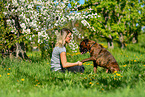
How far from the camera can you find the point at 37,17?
7695mm

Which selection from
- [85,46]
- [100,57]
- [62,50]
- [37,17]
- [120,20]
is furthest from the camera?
[120,20]

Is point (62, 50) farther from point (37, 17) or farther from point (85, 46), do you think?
point (37, 17)

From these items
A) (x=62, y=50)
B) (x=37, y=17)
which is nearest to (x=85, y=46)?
(x=62, y=50)

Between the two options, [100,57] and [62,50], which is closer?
[62,50]

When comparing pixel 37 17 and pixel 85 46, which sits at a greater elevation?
pixel 37 17

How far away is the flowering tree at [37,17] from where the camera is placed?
7132 millimetres

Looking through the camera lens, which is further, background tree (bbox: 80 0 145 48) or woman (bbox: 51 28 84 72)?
background tree (bbox: 80 0 145 48)

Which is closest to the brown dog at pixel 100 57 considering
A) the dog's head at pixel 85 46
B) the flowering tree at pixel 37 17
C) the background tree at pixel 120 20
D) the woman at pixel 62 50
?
the dog's head at pixel 85 46

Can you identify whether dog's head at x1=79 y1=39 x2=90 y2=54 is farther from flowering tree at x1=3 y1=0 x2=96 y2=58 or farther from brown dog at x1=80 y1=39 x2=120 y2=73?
flowering tree at x1=3 y1=0 x2=96 y2=58

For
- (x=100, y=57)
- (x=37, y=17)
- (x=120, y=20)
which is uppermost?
(x=120, y=20)

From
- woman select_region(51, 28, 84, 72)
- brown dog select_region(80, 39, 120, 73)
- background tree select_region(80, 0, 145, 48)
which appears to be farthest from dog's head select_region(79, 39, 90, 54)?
background tree select_region(80, 0, 145, 48)

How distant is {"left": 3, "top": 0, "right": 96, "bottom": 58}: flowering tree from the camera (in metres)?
7.13

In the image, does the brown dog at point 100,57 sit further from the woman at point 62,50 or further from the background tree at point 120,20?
the background tree at point 120,20

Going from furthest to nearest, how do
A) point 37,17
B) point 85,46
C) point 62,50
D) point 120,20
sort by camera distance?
point 120,20
point 37,17
point 85,46
point 62,50
